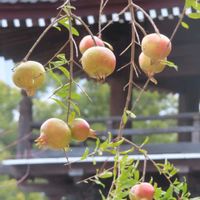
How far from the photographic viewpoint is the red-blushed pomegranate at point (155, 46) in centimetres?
90

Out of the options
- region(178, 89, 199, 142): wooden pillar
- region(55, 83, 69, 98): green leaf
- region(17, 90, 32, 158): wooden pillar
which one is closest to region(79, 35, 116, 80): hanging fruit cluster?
region(55, 83, 69, 98): green leaf

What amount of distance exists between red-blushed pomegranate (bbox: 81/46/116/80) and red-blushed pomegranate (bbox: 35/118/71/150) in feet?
0.28

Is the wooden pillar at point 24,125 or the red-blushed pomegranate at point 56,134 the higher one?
the red-blushed pomegranate at point 56,134

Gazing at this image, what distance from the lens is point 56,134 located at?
0.94 m

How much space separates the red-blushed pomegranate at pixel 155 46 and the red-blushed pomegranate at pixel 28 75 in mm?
132

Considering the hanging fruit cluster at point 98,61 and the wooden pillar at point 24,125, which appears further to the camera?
the wooden pillar at point 24,125

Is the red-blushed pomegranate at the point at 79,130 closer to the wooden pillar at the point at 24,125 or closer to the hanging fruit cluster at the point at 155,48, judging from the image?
the hanging fruit cluster at the point at 155,48

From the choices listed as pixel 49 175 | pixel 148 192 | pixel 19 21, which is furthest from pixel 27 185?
pixel 148 192

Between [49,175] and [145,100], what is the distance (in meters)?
8.45

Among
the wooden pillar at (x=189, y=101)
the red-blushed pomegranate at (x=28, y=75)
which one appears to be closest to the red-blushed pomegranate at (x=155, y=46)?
the red-blushed pomegranate at (x=28, y=75)

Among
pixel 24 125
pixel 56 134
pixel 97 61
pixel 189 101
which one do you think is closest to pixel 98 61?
pixel 97 61

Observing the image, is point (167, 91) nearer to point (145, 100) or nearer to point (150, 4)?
point (150, 4)

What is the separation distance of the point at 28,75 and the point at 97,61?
0.09 m

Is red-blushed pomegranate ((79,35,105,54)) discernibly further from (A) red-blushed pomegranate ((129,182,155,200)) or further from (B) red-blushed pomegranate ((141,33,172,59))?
(A) red-blushed pomegranate ((129,182,155,200))
